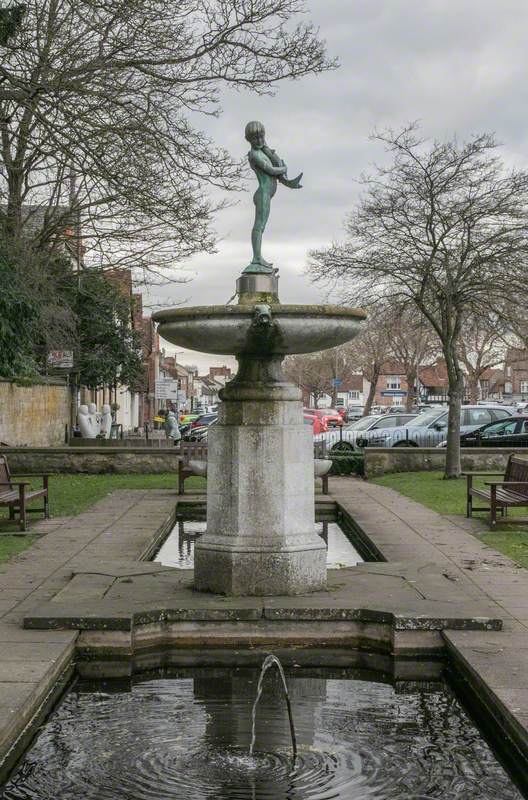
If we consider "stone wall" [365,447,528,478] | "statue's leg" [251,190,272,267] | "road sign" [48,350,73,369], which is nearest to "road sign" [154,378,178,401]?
"road sign" [48,350,73,369]

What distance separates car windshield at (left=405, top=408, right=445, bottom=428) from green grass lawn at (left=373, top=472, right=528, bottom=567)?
724cm

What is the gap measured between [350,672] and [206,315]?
9.73 ft

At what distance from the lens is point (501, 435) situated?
96.2 ft

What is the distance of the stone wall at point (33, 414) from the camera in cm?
3046

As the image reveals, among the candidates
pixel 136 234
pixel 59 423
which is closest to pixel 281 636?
pixel 136 234

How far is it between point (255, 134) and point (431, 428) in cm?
2194

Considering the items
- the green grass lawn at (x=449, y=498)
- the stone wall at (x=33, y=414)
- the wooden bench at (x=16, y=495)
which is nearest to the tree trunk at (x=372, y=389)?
the stone wall at (x=33, y=414)

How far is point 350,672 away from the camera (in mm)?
7191

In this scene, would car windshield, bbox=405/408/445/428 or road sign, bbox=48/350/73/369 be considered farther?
road sign, bbox=48/350/73/369

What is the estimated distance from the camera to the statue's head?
9.34 meters

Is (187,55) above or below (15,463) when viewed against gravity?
above

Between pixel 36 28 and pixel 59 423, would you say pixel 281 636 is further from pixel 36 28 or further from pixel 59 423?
pixel 59 423

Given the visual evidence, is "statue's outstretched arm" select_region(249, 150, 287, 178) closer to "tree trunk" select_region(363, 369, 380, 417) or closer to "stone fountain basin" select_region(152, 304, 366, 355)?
"stone fountain basin" select_region(152, 304, 366, 355)

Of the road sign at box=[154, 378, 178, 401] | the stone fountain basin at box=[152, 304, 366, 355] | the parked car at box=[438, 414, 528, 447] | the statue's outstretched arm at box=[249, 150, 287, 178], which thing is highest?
the statue's outstretched arm at box=[249, 150, 287, 178]
